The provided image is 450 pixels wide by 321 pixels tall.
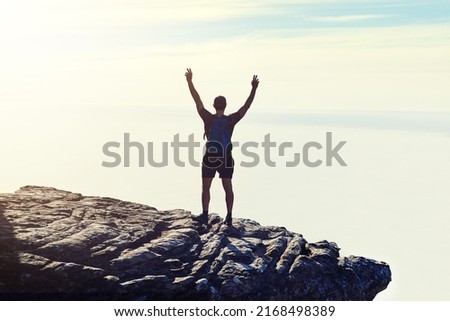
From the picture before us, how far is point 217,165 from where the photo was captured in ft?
86.0

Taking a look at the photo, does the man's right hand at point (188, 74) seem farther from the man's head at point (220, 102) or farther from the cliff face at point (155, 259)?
the cliff face at point (155, 259)

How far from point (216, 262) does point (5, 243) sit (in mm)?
6784

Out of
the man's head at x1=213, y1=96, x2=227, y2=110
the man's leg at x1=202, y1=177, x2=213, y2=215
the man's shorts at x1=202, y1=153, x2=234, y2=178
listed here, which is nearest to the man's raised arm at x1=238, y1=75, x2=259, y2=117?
the man's head at x1=213, y1=96, x2=227, y2=110

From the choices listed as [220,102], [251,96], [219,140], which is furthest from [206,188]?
[251,96]

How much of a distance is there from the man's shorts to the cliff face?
2.03 metres

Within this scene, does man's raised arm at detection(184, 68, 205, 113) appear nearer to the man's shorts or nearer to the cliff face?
the man's shorts

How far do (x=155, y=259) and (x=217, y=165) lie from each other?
4364 millimetres

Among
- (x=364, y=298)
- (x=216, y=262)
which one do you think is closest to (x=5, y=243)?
(x=216, y=262)

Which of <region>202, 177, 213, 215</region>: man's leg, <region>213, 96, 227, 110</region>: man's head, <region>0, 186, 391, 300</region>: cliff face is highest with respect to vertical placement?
<region>213, 96, 227, 110</region>: man's head

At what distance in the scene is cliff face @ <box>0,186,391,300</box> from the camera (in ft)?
74.0

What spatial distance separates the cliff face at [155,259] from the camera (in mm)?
22562

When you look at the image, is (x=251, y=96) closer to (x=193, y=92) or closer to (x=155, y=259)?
(x=193, y=92)

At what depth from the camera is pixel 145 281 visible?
2273 centimetres

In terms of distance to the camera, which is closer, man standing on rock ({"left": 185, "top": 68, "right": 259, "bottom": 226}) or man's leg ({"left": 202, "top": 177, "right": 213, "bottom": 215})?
man standing on rock ({"left": 185, "top": 68, "right": 259, "bottom": 226})
